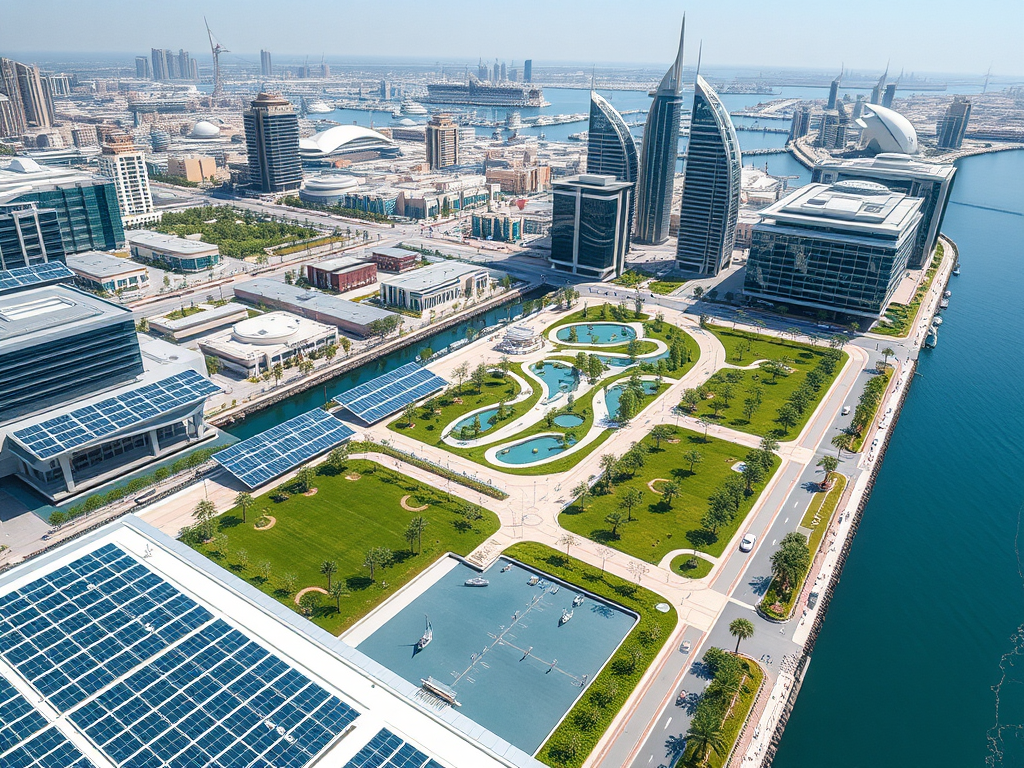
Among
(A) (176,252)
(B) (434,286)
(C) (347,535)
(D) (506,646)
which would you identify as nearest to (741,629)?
(D) (506,646)

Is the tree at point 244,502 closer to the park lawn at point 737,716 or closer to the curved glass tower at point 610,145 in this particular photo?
the park lawn at point 737,716

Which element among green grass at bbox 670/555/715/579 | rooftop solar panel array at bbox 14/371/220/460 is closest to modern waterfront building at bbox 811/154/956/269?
green grass at bbox 670/555/715/579

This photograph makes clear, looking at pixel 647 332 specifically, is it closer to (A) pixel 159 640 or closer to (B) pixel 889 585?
(B) pixel 889 585

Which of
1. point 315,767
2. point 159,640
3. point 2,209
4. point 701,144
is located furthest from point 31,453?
point 701,144

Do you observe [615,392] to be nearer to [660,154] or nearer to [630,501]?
[630,501]

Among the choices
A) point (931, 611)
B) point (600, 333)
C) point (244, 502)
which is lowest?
point (931, 611)

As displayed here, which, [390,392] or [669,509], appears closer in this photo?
[669,509]

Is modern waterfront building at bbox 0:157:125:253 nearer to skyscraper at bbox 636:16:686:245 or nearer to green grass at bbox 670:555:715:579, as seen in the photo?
skyscraper at bbox 636:16:686:245
